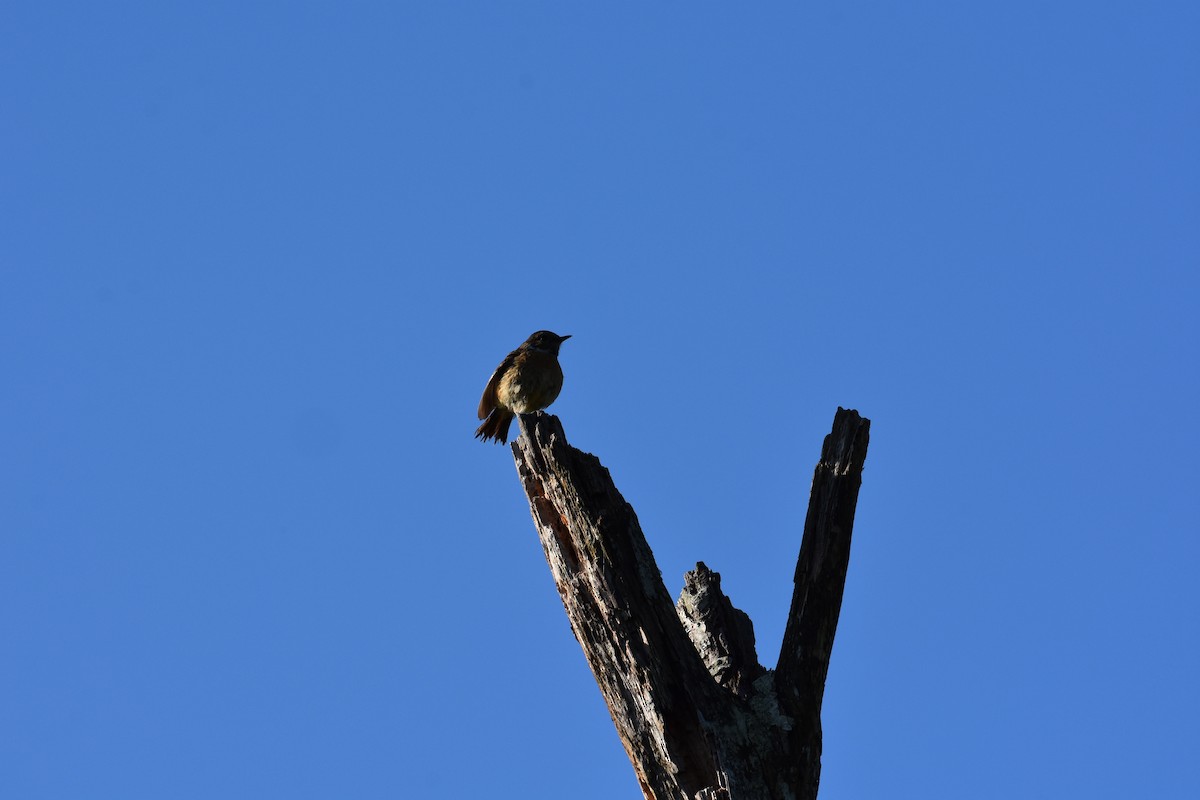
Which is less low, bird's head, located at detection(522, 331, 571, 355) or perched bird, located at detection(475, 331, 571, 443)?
bird's head, located at detection(522, 331, 571, 355)

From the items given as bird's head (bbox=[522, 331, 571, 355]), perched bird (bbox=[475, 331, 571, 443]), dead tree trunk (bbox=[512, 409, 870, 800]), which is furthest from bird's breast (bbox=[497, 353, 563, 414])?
dead tree trunk (bbox=[512, 409, 870, 800])

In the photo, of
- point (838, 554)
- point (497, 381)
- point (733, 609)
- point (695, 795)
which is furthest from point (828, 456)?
point (497, 381)

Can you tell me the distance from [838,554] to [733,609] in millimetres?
578

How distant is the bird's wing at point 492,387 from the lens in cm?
910

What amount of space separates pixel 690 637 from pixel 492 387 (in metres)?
3.80

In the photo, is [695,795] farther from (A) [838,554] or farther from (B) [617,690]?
(A) [838,554]

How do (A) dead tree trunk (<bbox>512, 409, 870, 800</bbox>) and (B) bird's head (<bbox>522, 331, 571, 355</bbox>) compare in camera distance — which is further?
(B) bird's head (<bbox>522, 331, 571, 355</bbox>)

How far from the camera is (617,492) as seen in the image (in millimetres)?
5539

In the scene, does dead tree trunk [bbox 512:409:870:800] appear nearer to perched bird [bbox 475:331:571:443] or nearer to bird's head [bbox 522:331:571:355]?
perched bird [bbox 475:331:571:443]

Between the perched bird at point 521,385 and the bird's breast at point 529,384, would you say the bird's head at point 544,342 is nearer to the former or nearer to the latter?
the perched bird at point 521,385

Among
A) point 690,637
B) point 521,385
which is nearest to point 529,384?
point 521,385

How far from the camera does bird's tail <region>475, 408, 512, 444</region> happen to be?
923cm

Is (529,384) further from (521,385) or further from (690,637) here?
(690,637)

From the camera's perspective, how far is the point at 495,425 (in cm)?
929
